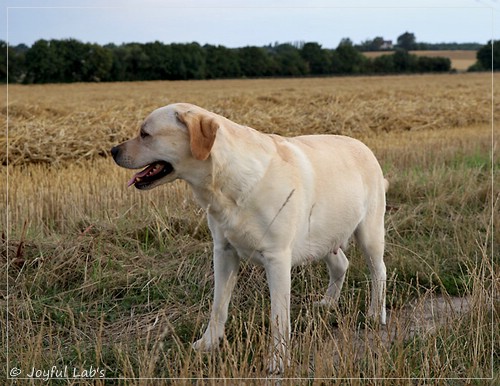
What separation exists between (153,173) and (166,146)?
21 cm

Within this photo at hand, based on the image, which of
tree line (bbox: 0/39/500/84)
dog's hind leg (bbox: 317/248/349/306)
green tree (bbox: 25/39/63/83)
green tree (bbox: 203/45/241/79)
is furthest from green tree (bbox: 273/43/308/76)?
dog's hind leg (bbox: 317/248/349/306)

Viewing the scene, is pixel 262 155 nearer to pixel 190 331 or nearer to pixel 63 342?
pixel 190 331

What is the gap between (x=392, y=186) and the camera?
8.23m

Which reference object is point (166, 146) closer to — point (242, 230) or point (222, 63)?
point (242, 230)

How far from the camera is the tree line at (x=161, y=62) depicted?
3350cm

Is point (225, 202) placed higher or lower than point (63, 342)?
higher

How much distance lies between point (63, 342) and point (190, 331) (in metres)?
0.86

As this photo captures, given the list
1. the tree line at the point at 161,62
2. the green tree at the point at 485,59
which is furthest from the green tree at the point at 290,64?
the green tree at the point at 485,59

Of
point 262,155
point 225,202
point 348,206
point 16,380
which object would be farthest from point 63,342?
point 348,206

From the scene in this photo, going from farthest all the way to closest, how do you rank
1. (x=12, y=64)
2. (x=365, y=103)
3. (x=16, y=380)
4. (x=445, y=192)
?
1. (x=12, y=64)
2. (x=365, y=103)
3. (x=445, y=192)
4. (x=16, y=380)

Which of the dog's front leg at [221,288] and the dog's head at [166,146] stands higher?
the dog's head at [166,146]

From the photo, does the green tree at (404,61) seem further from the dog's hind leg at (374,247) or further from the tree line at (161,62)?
the dog's hind leg at (374,247)

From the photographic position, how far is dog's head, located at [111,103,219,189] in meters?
3.92

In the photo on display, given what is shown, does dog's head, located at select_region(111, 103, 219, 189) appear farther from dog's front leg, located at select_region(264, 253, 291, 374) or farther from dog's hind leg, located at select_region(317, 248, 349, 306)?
dog's hind leg, located at select_region(317, 248, 349, 306)
